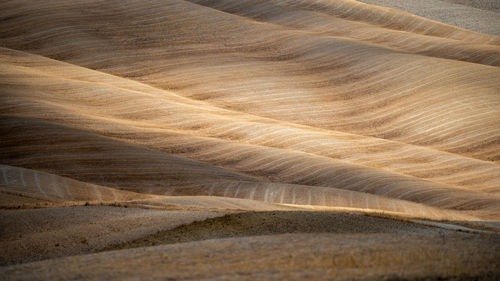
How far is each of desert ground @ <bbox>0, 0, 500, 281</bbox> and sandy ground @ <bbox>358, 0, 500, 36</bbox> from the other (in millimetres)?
16353

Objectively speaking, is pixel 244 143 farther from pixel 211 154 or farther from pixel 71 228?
pixel 71 228

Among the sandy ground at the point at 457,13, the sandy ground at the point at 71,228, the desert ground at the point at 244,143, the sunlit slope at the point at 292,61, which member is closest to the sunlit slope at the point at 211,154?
the desert ground at the point at 244,143

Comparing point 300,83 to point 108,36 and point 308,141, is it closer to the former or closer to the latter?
point 308,141

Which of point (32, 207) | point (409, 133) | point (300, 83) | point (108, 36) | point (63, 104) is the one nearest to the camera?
point (32, 207)

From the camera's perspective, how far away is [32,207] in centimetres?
855

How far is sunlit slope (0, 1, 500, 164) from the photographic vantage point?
71.4ft

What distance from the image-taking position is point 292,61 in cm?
2647

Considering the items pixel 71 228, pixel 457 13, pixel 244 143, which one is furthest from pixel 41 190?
pixel 457 13

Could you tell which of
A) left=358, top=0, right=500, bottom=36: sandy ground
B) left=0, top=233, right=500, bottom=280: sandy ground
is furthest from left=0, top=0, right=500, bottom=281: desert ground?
left=358, top=0, right=500, bottom=36: sandy ground

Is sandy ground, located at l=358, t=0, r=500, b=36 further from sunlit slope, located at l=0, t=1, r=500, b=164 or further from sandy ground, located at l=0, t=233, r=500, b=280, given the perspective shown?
sandy ground, located at l=0, t=233, r=500, b=280

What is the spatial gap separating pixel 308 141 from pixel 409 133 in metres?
4.75

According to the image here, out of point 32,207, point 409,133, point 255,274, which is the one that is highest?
point 255,274

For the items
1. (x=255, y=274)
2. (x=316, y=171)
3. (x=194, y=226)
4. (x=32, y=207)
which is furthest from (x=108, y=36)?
(x=255, y=274)

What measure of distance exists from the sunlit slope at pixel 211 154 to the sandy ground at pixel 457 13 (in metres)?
33.4
